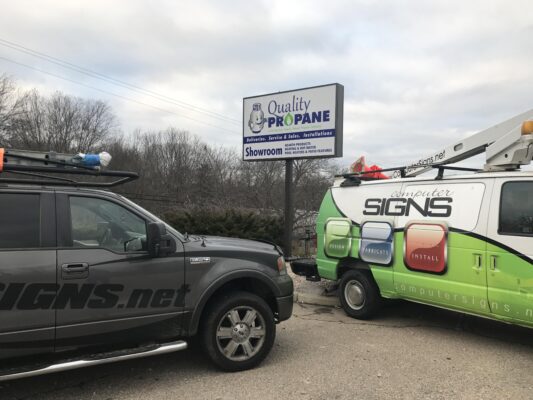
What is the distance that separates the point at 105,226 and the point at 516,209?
4.28 metres

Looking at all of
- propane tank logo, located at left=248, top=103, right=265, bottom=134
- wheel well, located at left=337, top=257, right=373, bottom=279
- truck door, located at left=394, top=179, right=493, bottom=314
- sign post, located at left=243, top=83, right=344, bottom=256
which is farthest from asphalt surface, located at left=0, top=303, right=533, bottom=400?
propane tank logo, located at left=248, top=103, right=265, bottom=134

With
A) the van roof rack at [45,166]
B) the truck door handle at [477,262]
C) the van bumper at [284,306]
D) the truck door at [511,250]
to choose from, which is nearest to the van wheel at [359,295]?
the truck door handle at [477,262]

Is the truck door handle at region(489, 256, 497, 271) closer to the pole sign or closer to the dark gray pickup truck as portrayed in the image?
the dark gray pickup truck

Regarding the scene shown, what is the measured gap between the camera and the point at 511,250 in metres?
5.04

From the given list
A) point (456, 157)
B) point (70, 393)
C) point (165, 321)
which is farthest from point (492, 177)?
point (70, 393)

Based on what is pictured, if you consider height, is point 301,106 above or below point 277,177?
above

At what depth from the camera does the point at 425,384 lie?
449 centimetres

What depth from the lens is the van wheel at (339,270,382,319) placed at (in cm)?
668

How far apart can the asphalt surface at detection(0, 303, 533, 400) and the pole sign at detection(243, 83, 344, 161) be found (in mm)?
5624

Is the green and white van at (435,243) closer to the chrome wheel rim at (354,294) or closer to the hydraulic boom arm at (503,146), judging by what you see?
the chrome wheel rim at (354,294)

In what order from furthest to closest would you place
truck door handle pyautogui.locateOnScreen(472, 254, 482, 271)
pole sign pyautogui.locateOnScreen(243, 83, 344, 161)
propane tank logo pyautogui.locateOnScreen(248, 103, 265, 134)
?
propane tank logo pyautogui.locateOnScreen(248, 103, 265, 134)
pole sign pyautogui.locateOnScreen(243, 83, 344, 161)
truck door handle pyautogui.locateOnScreen(472, 254, 482, 271)

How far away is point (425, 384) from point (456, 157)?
3.86 metres

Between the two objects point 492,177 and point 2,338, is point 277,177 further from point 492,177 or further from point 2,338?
point 2,338

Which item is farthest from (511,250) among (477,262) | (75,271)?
(75,271)
